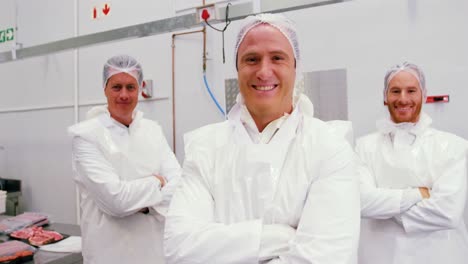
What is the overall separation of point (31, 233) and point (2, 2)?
2917mm

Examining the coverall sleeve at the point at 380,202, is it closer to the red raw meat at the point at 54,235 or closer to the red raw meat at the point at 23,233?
the red raw meat at the point at 54,235

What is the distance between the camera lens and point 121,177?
1753 millimetres

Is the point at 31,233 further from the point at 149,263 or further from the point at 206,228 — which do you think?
the point at 206,228

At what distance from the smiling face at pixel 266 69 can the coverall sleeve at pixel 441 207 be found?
842mm

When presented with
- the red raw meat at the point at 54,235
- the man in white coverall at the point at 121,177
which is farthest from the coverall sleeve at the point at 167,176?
the red raw meat at the point at 54,235

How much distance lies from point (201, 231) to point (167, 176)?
95 cm

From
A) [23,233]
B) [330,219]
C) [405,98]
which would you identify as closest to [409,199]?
[405,98]

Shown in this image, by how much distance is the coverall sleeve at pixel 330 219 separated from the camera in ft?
2.81

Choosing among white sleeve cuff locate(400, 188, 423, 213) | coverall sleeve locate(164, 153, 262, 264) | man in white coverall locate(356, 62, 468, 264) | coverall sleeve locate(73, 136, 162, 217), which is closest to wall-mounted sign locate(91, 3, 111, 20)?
coverall sleeve locate(73, 136, 162, 217)

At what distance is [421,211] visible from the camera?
1.46 metres

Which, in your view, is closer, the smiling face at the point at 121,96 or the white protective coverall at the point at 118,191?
the white protective coverall at the point at 118,191

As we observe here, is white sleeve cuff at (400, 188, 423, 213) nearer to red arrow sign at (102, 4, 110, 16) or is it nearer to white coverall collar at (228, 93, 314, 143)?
white coverall collar at (228, 93, 314, 143)

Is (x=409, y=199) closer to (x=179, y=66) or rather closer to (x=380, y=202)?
(x=380, y=202)

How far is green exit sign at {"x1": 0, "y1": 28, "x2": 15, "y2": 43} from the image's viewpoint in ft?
11.9
